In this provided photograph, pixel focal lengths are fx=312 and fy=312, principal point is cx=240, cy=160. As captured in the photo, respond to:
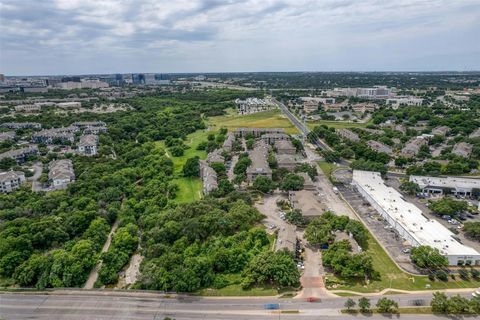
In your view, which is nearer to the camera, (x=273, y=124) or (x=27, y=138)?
(x=27, y=138)

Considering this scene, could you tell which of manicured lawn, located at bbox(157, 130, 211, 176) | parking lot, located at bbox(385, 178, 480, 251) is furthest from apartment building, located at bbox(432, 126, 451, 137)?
manicured lawn, located at bbox(157, 130, 211, 176)

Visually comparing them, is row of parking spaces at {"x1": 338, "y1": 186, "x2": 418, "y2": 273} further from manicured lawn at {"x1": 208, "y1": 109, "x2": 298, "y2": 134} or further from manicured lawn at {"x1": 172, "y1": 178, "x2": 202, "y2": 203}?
manicured lawn at {"x1": 208, "y1": 109, "x2": 298, "y2": 134}

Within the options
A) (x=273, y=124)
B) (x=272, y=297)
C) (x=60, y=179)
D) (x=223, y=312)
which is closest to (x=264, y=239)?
(x=272, y=297)

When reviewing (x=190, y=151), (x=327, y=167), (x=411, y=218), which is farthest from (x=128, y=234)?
(x=327, y=167)

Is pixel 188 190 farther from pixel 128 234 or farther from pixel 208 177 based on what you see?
pixel 128 234

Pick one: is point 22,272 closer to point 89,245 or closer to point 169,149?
point 89,245

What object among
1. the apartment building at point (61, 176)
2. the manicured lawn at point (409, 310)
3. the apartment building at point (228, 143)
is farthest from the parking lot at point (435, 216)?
the apartment building at point (61, 176)
